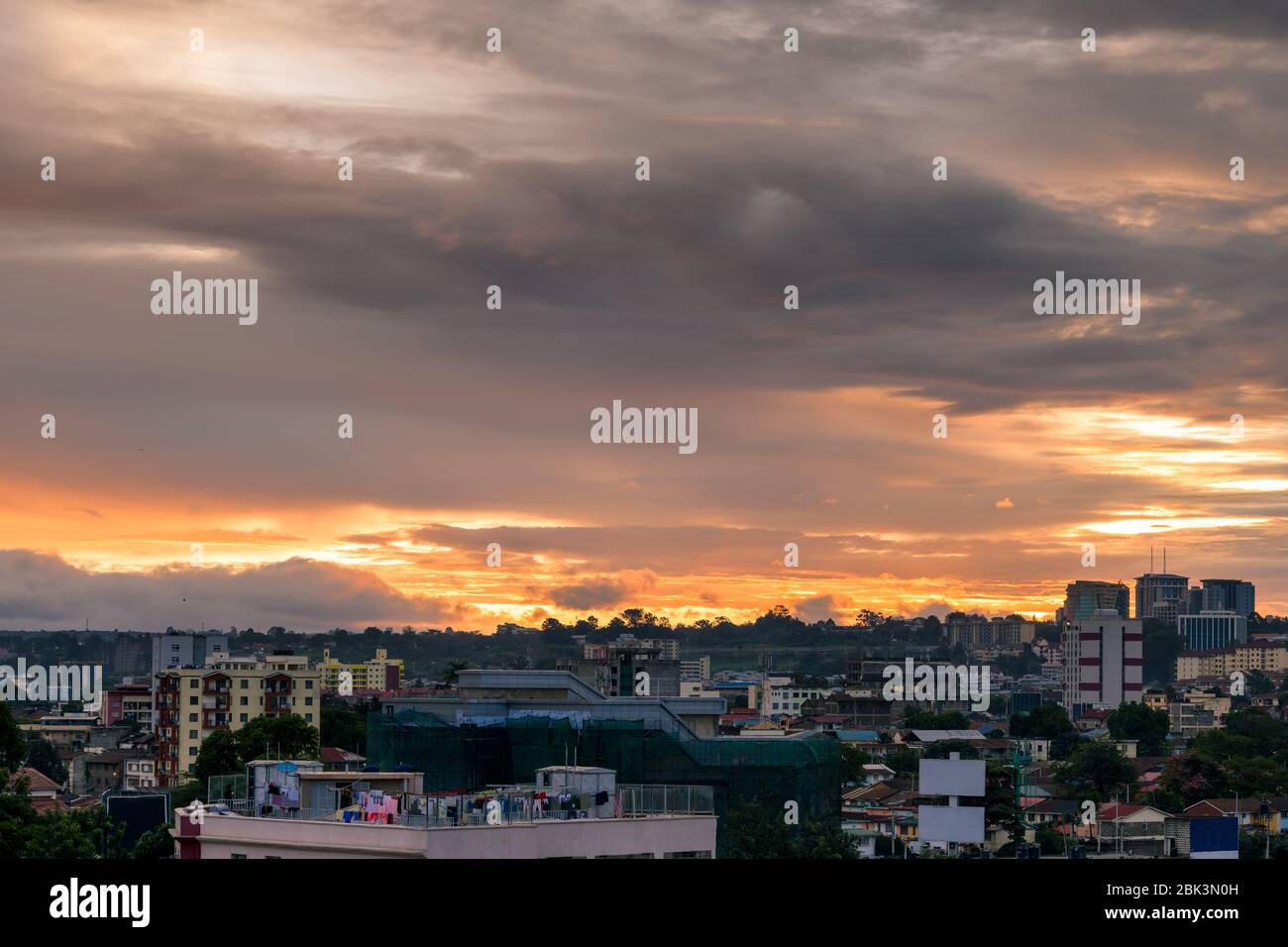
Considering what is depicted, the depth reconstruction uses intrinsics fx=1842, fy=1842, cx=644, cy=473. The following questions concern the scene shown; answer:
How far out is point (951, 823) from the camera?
276ft

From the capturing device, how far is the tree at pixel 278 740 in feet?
308

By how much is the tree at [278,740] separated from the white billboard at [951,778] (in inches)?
1246

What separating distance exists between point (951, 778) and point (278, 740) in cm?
3466

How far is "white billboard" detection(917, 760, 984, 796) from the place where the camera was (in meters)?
84.2

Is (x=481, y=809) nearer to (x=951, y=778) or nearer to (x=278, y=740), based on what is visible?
(x=951, y=778)

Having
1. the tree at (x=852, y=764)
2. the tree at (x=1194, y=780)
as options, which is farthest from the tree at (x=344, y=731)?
the tree at (x=1194, y=780)

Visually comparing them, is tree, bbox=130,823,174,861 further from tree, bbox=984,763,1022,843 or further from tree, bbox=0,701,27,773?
tree, bbox=984,763,1022,843

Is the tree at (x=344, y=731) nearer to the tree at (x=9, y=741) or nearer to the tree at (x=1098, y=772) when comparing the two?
the tree at (x=1098, y=772)

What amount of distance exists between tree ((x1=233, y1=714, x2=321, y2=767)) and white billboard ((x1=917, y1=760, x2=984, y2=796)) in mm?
31653
